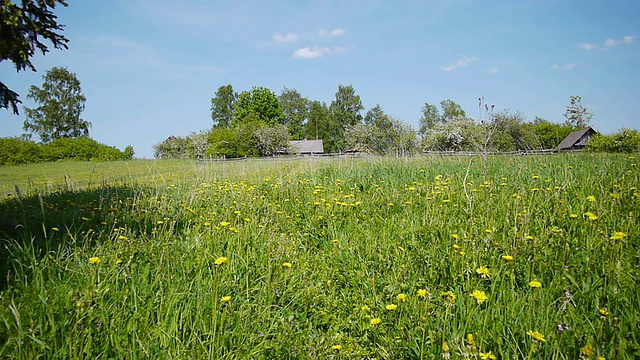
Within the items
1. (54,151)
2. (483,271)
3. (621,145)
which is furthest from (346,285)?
(54,151)

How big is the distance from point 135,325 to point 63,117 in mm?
52928

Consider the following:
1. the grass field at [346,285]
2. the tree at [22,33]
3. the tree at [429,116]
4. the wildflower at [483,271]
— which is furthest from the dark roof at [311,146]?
the wildflower at [483,271]

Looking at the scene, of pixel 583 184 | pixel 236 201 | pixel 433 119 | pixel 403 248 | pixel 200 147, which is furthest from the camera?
pixel 433 119

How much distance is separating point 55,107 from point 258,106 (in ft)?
103

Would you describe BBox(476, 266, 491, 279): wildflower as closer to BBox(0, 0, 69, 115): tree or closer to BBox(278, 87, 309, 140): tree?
BBox(0, 0, 69, 115): tree

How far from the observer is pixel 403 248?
10.6 feet

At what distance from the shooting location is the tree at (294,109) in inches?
2989

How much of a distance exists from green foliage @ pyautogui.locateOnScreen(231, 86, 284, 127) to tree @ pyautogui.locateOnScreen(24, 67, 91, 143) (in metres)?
25.6

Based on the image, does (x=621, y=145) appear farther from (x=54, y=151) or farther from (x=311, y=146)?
(x=311, y=146)

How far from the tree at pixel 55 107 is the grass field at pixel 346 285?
49162 millimetres

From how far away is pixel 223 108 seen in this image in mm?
67875

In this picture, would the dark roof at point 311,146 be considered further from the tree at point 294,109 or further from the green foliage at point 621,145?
the green foliage at point 621,145

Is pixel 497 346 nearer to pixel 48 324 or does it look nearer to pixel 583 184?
pixel 48 324

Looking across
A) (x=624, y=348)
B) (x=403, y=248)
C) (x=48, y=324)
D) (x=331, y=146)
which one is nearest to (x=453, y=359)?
(x=624, y=348)
